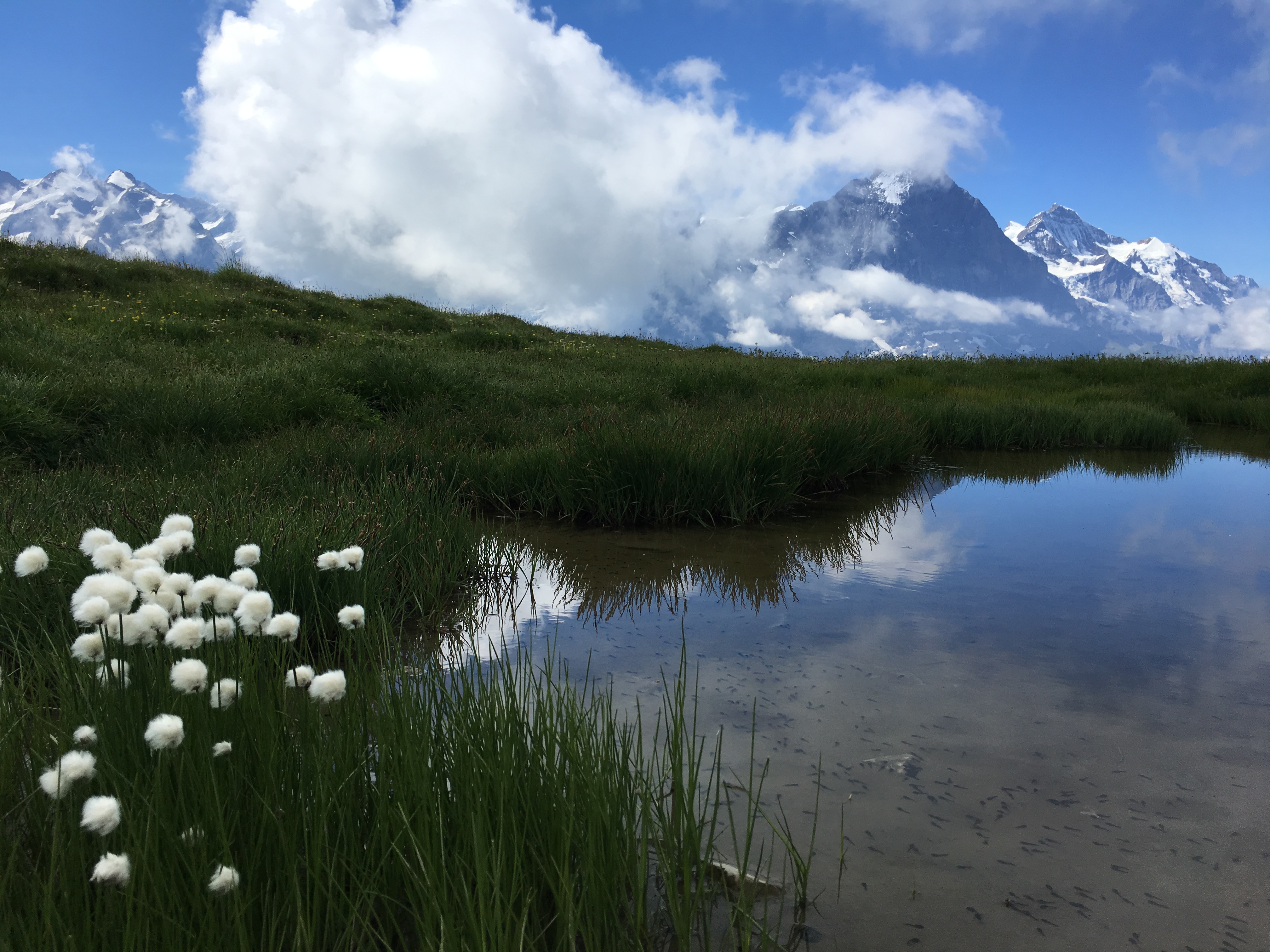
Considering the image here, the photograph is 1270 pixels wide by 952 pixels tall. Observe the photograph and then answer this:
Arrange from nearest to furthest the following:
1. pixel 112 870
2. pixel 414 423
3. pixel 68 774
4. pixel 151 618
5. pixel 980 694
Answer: pixel 112 870
pixel 68 774
pixel 151 618
pixel 980 694
pixel 414 423

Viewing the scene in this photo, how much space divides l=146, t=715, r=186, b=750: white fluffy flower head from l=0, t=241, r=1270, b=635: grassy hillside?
2023 mm

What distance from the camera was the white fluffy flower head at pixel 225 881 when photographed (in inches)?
49.7

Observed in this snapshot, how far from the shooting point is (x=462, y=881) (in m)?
1.35

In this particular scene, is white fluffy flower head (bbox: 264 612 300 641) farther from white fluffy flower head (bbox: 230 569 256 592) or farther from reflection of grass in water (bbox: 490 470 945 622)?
reflection of grass in water (bbox: 490 470 945 622)

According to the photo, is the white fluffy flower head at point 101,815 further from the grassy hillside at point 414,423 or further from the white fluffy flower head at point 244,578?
the grassy hillside at point 414,423

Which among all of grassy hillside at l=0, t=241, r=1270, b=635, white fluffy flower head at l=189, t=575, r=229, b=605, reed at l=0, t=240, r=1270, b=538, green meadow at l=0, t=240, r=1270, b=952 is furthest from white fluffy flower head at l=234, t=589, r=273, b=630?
reed at l=0, t=240, r=1270, b=538

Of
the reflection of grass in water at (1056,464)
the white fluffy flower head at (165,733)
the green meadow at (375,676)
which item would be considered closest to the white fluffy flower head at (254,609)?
the green meadow at (375,676)

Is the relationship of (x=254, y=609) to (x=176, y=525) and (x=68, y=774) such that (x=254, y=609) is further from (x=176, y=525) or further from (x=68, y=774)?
(x=176, y=525)

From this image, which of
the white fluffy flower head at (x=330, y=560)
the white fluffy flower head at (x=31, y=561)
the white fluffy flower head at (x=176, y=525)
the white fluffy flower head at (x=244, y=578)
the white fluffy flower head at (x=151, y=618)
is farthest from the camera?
the white fluffy flower head at (x=330, y=560)

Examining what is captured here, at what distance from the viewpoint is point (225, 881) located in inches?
49.9

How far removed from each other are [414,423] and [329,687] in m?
7.00

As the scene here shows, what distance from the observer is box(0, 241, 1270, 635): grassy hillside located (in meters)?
4.38

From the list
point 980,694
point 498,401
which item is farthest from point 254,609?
point 498,401

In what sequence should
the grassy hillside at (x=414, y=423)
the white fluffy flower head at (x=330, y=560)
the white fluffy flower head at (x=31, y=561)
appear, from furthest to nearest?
the grassy hillside at (x=414, y=423)
the white fluffy flower head at (x=330, y=560)
the white fluffy flower head at (x=31, y=561)
